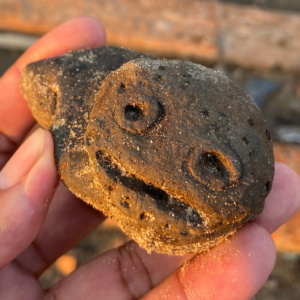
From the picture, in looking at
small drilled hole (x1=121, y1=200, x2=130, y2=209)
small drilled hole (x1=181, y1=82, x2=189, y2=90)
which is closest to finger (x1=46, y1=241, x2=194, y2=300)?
small drilled hole (x1=121, y1=200, x2=130, y2=209)

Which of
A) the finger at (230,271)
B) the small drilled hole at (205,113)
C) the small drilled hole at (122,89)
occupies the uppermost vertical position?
the small drilled hole at (122,89)

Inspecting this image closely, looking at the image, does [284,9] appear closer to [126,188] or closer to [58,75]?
[58,75]

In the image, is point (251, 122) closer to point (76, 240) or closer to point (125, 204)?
point (125, 204)

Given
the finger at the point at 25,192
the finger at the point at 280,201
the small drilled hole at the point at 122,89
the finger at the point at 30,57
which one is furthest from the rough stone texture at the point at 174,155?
the finger at the point at 30,57

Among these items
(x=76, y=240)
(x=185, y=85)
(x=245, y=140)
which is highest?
(x=185, y=85)

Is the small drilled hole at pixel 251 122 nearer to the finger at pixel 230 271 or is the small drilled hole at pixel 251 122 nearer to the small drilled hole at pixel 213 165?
the small drilled hole at pixel 213 165

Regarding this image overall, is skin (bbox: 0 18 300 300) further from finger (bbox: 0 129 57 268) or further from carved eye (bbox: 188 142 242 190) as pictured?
carved eye (bbox: 188 142 242 190)

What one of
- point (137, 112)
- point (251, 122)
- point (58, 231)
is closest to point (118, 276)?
point (58, 231)
